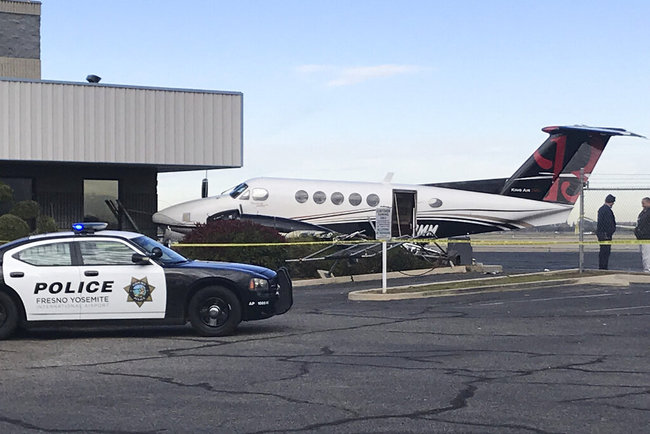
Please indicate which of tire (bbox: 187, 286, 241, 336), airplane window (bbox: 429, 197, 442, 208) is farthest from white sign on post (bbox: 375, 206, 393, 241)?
airplane window (bbox: 429, 197, 442, 208)

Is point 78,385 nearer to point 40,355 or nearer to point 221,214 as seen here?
point 40,355

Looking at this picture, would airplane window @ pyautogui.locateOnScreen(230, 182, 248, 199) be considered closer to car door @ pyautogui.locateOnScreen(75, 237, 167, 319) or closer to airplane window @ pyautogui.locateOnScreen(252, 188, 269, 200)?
airplane window @ pyautogui.locateOnScreen(252, 188, 269, 200)

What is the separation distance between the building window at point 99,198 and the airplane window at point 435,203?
34.6 ft

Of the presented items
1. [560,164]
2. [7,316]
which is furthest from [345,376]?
[560,164]

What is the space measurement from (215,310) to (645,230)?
1556cm

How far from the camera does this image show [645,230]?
26.5m

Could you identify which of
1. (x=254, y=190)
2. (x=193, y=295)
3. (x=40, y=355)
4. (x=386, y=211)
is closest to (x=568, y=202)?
(x=254, y=190)

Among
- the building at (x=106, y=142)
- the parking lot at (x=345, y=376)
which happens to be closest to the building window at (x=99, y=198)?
the building at (x=106, y=142)

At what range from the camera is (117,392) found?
9.55 m

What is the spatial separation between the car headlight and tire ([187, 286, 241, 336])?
0.27 metres

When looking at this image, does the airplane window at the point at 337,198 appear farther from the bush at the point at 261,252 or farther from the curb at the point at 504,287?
the curb at the point at 504,287

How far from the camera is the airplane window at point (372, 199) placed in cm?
3456

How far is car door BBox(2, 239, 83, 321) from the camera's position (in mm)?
14018

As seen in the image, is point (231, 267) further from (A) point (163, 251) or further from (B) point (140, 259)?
(B) point (140, 259)
